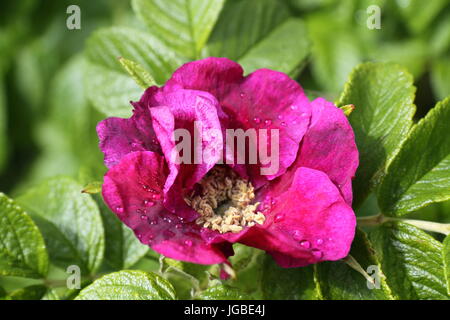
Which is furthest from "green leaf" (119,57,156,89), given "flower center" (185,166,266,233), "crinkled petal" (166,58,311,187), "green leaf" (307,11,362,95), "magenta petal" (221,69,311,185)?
"green leaf" (307,11,362,95)

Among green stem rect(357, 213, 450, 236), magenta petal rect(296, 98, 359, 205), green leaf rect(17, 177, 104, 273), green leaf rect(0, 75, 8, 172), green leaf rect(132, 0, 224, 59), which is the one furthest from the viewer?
green leaf rect(0, 75, 8, 172)

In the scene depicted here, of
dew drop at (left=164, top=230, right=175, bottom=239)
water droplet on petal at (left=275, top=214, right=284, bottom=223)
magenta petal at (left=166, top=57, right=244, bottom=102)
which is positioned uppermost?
magenta petal at (left=166, top=57, right=244, bottom=102)

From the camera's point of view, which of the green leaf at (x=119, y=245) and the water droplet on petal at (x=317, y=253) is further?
the green leaf at (x=119, y=245)

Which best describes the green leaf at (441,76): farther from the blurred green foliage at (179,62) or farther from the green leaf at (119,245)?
the green leaf at (119,245)

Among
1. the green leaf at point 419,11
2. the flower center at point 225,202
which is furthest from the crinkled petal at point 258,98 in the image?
the green leaf at point 419,11

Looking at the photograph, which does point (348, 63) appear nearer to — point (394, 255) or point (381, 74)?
point (381, 74)

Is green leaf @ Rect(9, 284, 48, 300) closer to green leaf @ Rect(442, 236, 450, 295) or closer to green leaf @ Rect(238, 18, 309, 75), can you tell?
green leaf @ Rect(238, 18, 309, 75)
